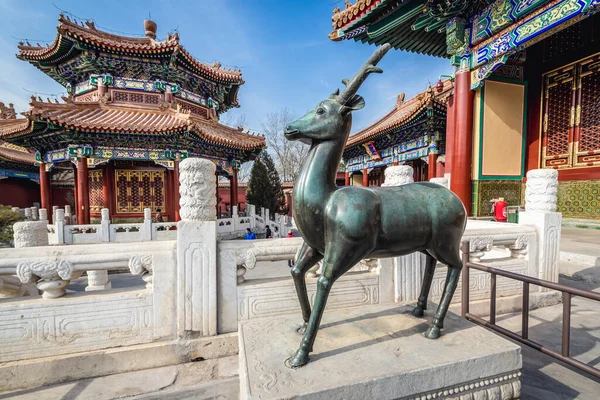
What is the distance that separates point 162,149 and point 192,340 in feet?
35.5

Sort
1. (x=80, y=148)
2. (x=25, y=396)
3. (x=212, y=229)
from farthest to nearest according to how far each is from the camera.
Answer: (x=80, y=148) → (x=212, y=229) → (x=25, y=396)

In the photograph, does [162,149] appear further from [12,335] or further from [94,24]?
[12,335]

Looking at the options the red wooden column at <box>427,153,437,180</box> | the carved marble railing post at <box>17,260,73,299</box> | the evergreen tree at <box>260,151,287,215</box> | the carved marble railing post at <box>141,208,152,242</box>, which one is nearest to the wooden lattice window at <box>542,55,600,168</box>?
the red wooden column at <box>427,153,437,180</box>

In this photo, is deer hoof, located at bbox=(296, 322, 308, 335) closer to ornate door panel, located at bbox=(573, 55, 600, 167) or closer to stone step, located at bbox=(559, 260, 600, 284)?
stone step, located at bbox=(559, 260, 600, 284)

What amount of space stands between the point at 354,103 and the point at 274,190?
55.4ft

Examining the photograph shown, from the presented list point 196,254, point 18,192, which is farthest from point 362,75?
point 18,192

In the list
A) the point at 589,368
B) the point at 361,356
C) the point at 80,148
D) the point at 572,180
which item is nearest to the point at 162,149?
the point at 80,148

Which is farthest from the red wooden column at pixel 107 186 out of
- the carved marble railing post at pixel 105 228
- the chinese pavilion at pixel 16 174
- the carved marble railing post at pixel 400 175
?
the carved marble railing post at pixel 400 175

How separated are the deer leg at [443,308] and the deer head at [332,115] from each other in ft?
4.52

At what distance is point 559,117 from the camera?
26.8 feet

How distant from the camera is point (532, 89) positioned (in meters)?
8.41

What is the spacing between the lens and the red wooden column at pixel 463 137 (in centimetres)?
739

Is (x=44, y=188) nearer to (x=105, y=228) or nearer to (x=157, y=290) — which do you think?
(x=105, y=228)

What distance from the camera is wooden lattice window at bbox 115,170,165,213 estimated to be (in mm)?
12664
